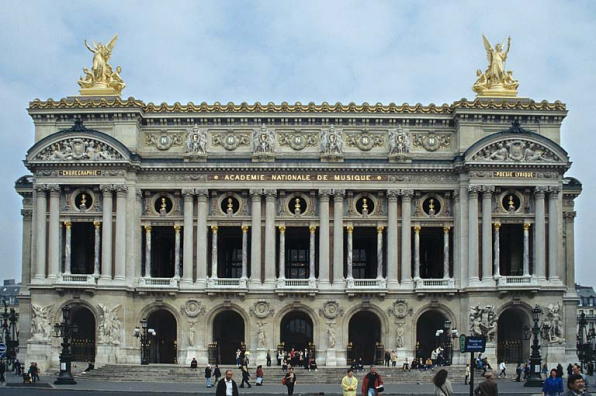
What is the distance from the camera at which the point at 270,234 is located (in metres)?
77.2

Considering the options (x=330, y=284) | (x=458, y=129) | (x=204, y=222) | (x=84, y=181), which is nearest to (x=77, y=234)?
(x=84, y=181)

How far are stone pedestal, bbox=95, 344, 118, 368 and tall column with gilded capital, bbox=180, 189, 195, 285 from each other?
7.61m

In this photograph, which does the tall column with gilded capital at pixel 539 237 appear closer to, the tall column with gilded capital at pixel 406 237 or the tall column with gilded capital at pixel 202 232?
the tall column with gilded capital at pixel 406 237

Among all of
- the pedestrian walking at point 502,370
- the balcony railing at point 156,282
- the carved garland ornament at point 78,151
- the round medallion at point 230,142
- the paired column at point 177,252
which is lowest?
the pedestrian walking at point 502,370

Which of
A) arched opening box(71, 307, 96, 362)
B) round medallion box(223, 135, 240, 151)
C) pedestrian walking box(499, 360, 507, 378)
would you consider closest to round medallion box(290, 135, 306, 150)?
round medallion box(223, 135, 240, 151)

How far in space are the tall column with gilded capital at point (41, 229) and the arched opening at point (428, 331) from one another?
28859mm

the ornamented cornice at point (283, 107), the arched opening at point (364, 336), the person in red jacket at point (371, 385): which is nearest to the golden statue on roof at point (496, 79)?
the ornamented cornice at point (283, 107)

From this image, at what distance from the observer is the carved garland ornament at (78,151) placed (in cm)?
7619

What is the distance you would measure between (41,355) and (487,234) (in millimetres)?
33529

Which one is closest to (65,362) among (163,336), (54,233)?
(54,233)

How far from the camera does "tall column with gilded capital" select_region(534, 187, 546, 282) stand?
75250 mm

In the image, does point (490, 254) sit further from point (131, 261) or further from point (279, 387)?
point (131, 261)

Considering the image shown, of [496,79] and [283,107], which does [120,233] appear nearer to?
[283,107]

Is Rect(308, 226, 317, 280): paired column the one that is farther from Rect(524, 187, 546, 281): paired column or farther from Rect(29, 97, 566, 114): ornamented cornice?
Rect(524, 187, 546, 281): paired column
